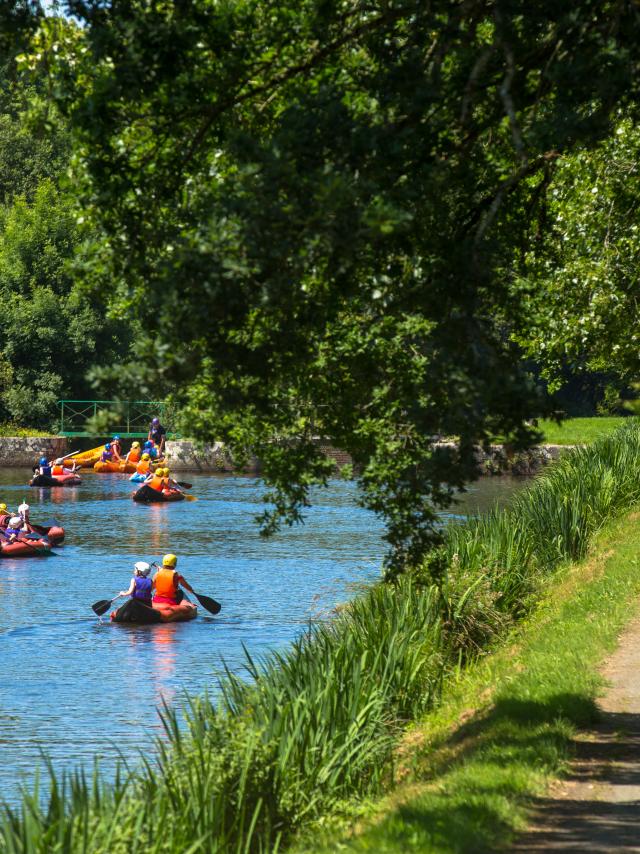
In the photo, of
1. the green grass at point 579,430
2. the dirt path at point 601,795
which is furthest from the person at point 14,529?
the green grass at point 579,430

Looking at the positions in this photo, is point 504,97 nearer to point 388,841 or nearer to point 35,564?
point 388,841

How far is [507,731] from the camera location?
9.84 metres

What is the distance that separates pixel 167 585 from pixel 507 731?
50.0ft

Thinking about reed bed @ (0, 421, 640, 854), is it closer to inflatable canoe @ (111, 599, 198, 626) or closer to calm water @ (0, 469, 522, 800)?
calm water @ (0, 469, 522, 800)

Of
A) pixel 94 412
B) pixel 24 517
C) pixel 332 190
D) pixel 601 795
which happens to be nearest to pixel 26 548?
pixel 24 517

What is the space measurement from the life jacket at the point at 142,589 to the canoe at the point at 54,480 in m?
25.8

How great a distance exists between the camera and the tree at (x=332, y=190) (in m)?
7.47

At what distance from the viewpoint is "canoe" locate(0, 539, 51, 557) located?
32344 mm

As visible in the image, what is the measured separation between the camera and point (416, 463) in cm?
1001

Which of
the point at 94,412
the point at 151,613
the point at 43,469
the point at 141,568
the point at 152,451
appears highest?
the point at 94,412

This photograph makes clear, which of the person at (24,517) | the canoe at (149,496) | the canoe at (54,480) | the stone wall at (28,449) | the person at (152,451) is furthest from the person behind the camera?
the stone wall at (28,449)

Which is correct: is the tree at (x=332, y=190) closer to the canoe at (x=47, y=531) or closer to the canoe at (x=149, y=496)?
the canoe at (x=47, y=531)

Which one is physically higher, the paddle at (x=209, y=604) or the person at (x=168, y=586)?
the person at (x=168, y=586)

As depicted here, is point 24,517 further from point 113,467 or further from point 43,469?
point 113,467
